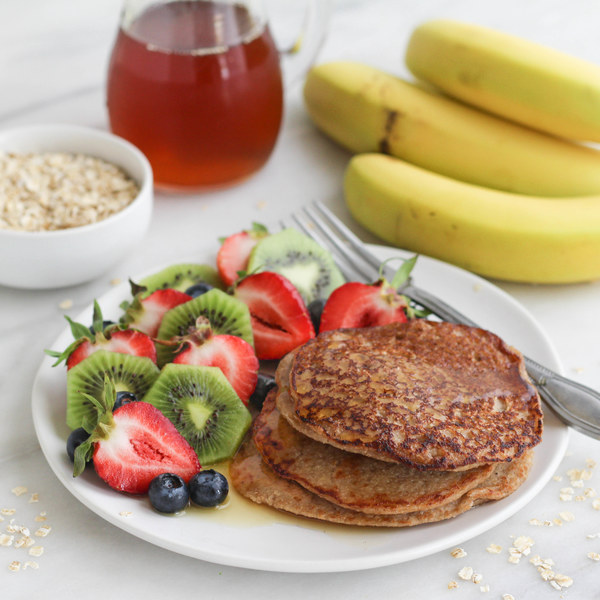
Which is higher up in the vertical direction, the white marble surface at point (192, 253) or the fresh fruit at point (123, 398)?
the fresh fruit at point (123, 398)

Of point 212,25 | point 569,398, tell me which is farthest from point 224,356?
point 212,25

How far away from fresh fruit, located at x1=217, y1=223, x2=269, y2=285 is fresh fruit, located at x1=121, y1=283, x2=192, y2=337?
0.14 metres

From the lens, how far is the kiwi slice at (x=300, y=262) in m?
1.45

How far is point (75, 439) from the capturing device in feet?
3.61

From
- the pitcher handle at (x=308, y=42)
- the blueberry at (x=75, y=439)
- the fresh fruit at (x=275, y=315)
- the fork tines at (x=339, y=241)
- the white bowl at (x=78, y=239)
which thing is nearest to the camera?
the blueberry at (x=75, y=439)

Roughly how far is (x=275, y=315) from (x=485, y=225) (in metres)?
0.50

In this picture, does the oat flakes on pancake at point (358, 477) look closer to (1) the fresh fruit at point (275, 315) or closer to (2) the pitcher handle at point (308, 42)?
(1) the fresh fruit at point (275, 315)

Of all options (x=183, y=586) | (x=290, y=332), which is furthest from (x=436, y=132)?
(x=183, y=586)

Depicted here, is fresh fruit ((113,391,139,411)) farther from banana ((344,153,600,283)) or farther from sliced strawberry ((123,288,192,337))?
banana ((344,153,600,283))

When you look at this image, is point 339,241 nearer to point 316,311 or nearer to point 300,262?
point 300,262

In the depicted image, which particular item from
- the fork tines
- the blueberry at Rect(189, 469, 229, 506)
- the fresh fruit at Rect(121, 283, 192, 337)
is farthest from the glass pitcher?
the blueberry at Rect(189, 469, 229, 506)

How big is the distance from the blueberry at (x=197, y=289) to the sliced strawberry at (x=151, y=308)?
44mm

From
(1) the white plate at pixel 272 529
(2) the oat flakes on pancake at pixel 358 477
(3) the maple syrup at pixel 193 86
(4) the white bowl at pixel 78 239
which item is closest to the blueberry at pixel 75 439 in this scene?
(1) the white plate at pixel 272 529

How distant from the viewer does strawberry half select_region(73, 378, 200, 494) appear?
105 cm
